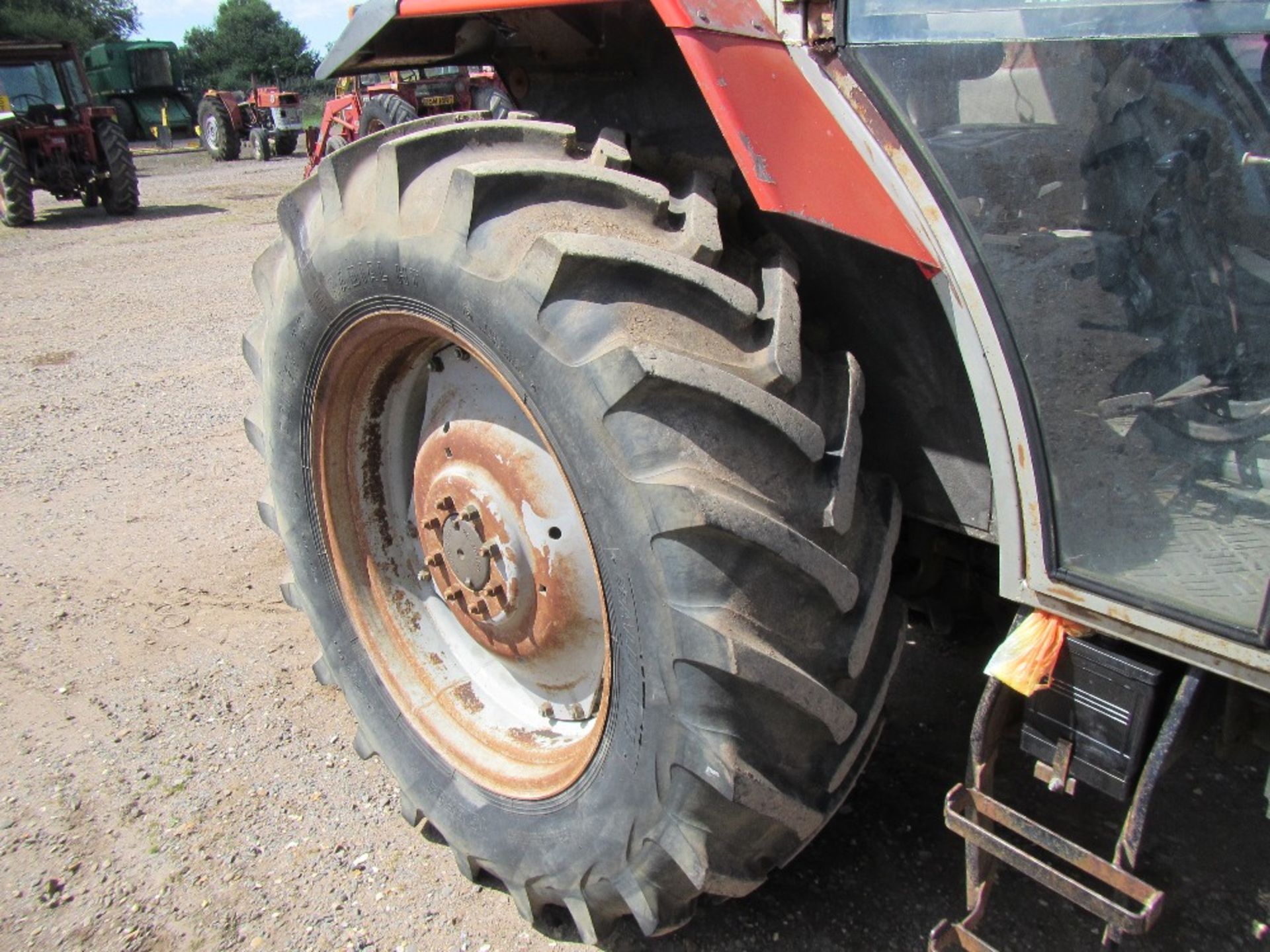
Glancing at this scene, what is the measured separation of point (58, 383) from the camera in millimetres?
6020

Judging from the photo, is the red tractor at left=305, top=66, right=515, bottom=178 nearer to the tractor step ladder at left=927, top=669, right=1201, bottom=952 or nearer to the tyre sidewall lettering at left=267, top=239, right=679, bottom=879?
the tyre sidewall lettering at left=267, top=239, right=679, bottom=879

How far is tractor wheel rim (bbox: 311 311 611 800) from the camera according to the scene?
6.84ft

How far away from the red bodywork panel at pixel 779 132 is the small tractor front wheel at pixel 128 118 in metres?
31.3

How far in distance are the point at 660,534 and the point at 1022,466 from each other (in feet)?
1.71

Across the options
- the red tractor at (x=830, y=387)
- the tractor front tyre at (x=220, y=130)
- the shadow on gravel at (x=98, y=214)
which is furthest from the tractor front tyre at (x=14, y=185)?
the red tractor at (x=830, y=387)

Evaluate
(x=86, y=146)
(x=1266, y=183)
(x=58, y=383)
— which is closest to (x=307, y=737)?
(x=1266, y=183)

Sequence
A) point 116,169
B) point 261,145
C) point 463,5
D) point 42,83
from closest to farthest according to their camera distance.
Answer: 1. point 463,5
2. point 116,169
3. point 42,83
4. point 261,145

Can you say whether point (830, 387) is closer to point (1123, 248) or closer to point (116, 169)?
point (1123, 248)

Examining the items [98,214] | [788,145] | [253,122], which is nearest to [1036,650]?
[788,145]

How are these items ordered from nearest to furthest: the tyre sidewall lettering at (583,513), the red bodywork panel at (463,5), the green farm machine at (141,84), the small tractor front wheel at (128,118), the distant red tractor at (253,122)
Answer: the tyre sidewall lettering at (583,513), the red bodywork panel at (463,5), the distant red tractor at (253,122), the small tractor front wheel at (128,118), the green farm machine at (141,84)

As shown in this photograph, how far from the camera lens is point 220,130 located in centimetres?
2227

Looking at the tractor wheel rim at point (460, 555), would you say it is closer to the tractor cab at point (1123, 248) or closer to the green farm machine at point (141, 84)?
the tractor cab at point (1123, 248)

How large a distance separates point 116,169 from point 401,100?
425cm

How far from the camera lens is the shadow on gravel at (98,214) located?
12.9 meters
